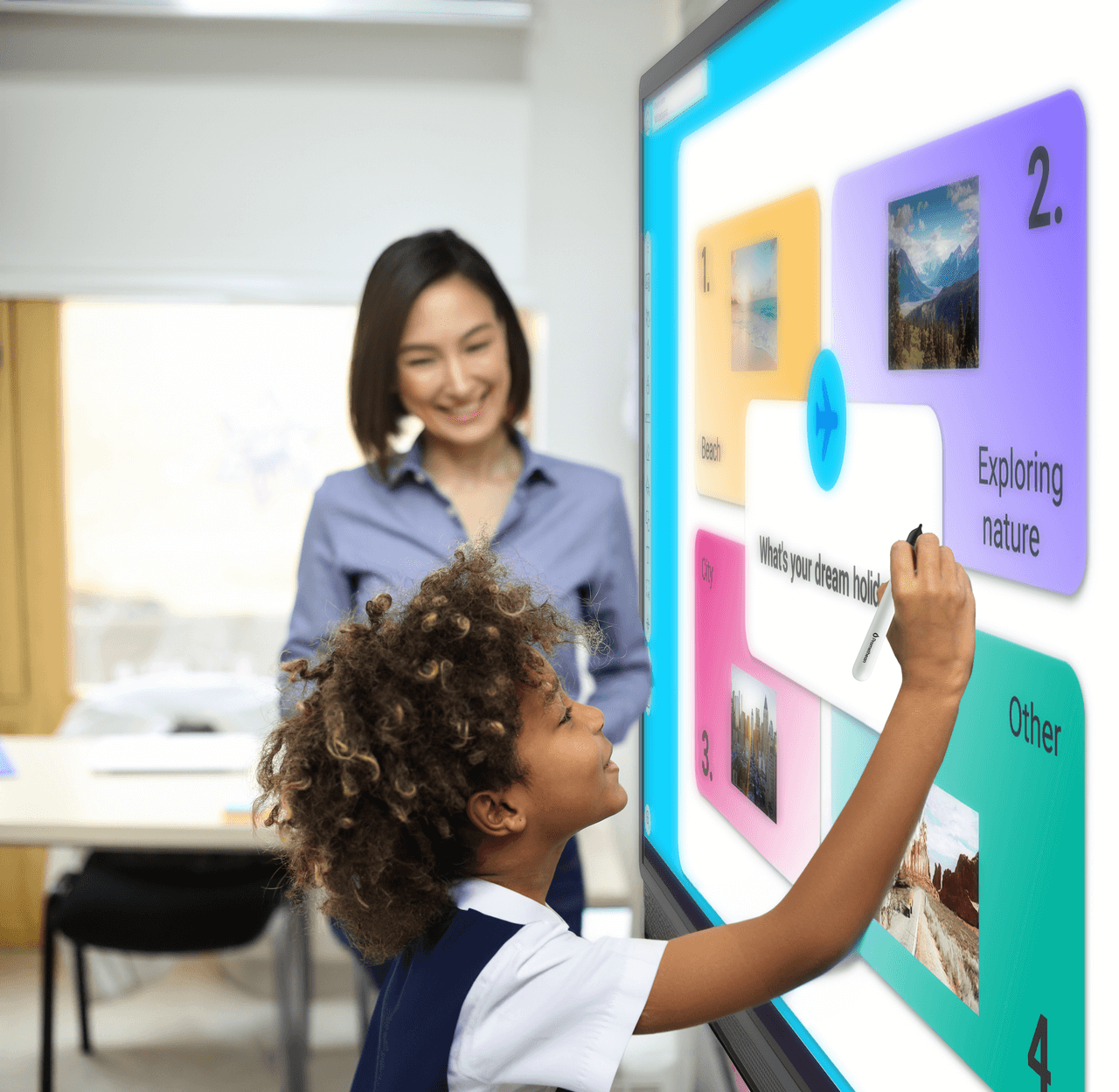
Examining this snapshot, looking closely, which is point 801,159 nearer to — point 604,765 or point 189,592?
point 604,765

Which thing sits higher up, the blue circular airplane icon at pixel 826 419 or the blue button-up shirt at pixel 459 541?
the blue circular airplane icon at pixel 826 419

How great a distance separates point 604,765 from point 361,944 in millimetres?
194

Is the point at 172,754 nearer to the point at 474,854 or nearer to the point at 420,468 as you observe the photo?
the point at 420,468

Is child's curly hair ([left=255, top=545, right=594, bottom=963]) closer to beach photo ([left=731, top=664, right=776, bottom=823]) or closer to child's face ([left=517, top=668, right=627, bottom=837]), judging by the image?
child's face ([left=517, top=668, right=627, bottom=837])

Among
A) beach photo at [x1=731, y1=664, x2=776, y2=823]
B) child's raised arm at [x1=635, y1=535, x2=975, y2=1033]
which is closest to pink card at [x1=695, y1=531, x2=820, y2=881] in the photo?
beach photo at [x1=731, y1=664, x2=776, y2=823]

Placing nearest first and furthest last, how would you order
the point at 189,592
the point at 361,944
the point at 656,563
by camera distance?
the point at 361,944 → the point at 656,563 → the point at 189,592

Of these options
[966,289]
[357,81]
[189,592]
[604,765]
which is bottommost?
[189,592]

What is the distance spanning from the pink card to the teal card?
111 millimetres

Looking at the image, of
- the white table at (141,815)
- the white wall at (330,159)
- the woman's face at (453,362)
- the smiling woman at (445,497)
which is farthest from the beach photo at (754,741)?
the white wall at (330,159)

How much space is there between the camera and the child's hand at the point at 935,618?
44 centimetres

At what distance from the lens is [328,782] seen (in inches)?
24.6

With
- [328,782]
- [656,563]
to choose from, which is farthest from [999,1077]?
[656,563]

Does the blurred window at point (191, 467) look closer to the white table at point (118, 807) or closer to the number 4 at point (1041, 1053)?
the white table at point (118, 807)

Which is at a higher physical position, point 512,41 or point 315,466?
point 512,41
